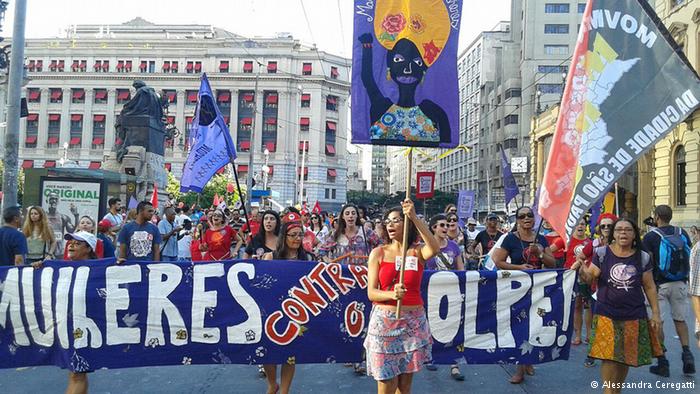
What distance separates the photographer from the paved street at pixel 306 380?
213 inches

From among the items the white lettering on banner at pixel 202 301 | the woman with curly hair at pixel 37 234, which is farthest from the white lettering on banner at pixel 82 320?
the woman with curly hair at pixel 37 234

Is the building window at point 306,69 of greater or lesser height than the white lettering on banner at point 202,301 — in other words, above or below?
above

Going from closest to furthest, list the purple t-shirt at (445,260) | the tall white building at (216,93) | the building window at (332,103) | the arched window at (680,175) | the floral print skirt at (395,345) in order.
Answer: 1. the floral print skirt at (395,345)
2. the purple t-shirt at (445,260)
3. the arched window at (680,175)
4. the tall white building at (216,93)
5. the building window at (332,103)

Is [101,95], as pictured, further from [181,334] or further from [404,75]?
[404,75]

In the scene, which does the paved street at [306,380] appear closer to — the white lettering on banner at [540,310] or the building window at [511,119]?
the white lettering on banner at [540,310]

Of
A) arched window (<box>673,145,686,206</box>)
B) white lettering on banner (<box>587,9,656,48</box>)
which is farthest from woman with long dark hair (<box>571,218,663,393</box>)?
arched window (<box>673,145,686,206</box>)

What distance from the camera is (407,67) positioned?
4.57 m

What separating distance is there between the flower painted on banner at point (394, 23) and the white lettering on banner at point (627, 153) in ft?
6.11

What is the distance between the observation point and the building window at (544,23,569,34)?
199 ft

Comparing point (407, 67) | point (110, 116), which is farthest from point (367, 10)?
point (110, 116)

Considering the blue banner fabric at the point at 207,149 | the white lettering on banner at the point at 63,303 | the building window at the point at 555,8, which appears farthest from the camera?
the building window at the point at 555,8

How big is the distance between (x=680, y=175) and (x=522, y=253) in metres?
19.3

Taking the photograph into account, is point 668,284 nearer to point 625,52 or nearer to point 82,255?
point 625,52

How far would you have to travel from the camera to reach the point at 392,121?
4590 millimetres
